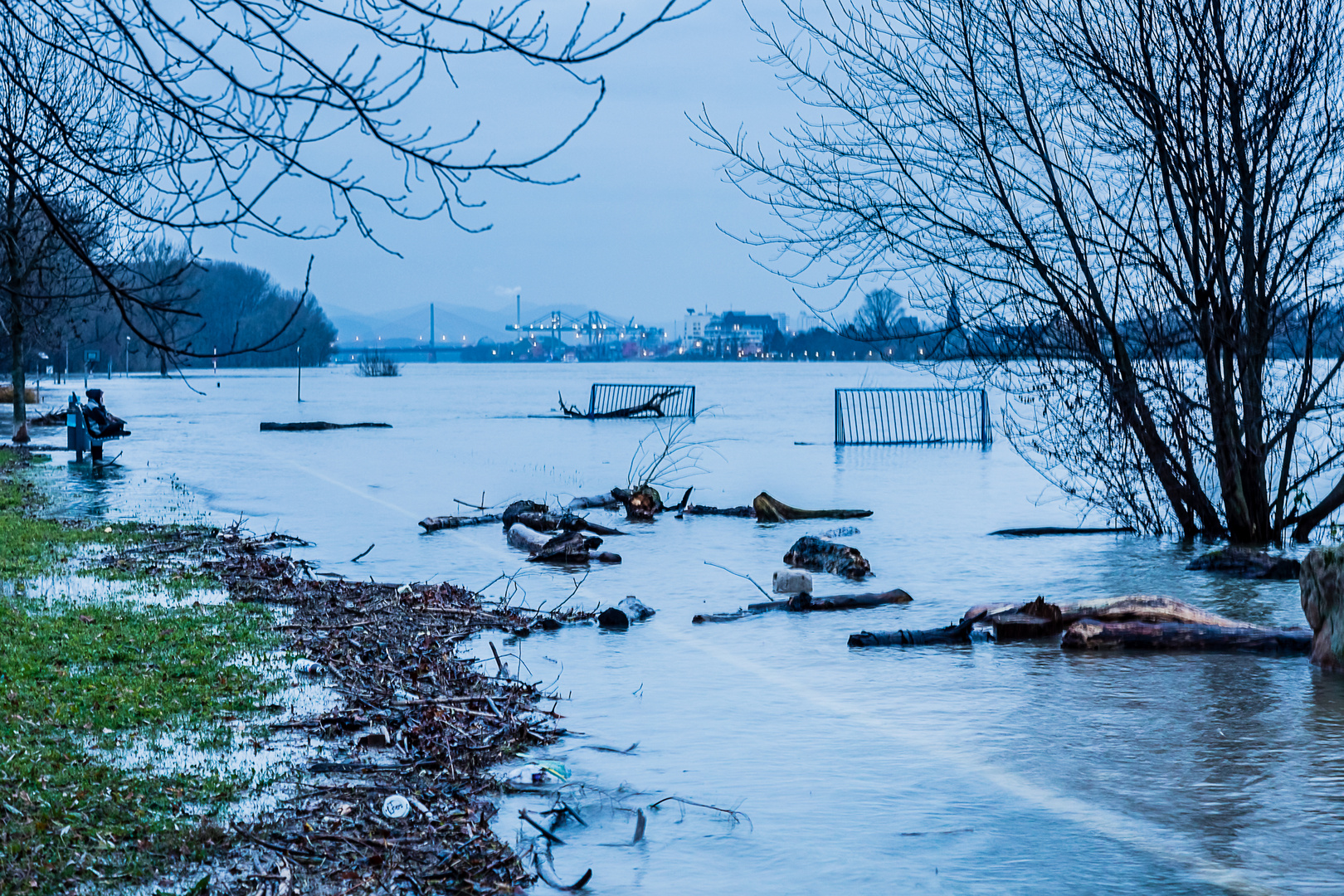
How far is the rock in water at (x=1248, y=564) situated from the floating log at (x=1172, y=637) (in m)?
3.82

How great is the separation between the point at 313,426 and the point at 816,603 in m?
31.9

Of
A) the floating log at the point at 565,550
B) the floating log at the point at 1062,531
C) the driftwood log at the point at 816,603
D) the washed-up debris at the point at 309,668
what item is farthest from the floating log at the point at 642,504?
the washed-up debris at the point at 309,668

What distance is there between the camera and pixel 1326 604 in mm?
8359

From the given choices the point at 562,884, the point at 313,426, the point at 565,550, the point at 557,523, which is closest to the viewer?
the point at 562,884

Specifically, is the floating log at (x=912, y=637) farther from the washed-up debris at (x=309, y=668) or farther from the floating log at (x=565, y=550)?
the floating log at (x=565, y=550)

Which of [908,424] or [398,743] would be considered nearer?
[398,743]

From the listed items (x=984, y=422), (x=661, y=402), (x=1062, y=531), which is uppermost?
(x=661, y=402)

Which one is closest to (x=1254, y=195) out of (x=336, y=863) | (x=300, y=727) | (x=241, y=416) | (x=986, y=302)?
(x=986, y=302)

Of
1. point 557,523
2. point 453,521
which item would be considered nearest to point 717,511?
point 557,523

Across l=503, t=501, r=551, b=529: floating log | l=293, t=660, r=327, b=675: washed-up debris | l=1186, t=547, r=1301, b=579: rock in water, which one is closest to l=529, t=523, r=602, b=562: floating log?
l=503, t=501, r=551, b=529: floating log

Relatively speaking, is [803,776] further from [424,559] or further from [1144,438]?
[1144,438]

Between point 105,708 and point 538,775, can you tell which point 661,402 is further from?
point 538,775

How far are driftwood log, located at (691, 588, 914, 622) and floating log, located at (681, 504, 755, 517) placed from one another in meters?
6.91

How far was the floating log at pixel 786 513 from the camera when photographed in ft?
58.5
